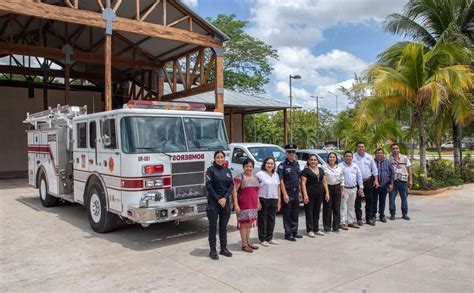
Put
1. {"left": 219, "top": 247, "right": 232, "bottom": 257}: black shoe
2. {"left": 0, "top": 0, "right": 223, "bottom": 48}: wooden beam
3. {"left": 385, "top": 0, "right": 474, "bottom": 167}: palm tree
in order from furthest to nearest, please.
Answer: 1. {"left": 385, "top": 0, "right": 474, "bottom": 167}: palm tree
2. {"left": 0, "top": 0, "right": 223, "bottom": 48}: wooden beam
3. {"left": 219, "top": 247, "right": 232, "bottom": 257}: black shoe

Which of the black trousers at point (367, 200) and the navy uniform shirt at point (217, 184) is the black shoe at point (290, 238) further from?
the black trousers at point (367, 200)

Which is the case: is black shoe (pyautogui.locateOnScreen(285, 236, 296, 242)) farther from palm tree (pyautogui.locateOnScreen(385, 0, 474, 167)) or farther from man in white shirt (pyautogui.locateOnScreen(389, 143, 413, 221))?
palm tree (pyautogui.locateOnScreen(385, 0, 474, 167))

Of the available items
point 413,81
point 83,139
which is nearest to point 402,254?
point 83,139

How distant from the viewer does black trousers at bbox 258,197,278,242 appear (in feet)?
22.2

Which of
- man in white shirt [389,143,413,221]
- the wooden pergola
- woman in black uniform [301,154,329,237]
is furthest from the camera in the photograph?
the wooden pergola

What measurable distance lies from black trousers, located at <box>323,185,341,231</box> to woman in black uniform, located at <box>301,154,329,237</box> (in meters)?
0.21

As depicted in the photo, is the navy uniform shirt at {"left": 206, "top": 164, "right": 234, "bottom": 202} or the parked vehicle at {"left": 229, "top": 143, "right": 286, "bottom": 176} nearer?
the navy uniform shirt at {"left": 206, "top": 164, "right": 234, "bottom": 202}

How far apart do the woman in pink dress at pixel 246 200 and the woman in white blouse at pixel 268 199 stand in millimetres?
257

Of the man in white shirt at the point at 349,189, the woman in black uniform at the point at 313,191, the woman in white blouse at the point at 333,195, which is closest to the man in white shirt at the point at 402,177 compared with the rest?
the man in white shirt at the point at 349,189

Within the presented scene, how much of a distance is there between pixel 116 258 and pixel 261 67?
3127cm

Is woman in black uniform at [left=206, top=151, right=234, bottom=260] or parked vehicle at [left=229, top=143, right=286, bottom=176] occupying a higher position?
parked vehicle at [left=229, top=143, right=286, bottom=176]

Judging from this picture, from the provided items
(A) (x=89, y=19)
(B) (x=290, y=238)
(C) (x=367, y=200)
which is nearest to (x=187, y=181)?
(B) (x=290, y=238)

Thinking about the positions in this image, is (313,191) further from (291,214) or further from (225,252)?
(225,252)

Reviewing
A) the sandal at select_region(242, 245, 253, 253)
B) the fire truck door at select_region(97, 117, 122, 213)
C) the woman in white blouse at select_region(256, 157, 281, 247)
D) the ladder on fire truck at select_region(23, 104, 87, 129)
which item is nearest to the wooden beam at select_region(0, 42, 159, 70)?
the ladder on fire truck at select_region(23, 104, 87, 129)
